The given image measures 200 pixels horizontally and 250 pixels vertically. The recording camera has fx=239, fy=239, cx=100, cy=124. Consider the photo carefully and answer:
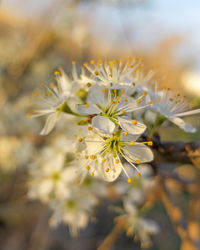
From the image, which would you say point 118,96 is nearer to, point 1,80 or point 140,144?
point 140,144

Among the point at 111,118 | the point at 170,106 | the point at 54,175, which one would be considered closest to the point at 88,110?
the point at 111,118

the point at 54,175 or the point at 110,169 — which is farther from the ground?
the point at 110,169

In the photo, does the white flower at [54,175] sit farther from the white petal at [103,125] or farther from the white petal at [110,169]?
the white petal at [103,125]

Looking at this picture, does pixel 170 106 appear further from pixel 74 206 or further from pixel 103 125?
pixel 74 206

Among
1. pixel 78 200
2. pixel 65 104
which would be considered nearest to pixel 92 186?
pixel 78 200

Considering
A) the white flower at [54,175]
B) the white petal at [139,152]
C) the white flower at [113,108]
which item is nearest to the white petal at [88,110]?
the white flower at [113,108]

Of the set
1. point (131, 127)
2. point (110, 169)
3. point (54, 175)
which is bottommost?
point (54, 175)

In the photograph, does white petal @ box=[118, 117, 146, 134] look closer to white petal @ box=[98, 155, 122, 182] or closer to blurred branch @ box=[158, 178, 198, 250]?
white petal @ box=[98, 155, 122, 182]

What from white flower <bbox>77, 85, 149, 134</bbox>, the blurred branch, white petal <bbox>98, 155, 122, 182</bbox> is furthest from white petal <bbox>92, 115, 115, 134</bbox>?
the blurred branch
